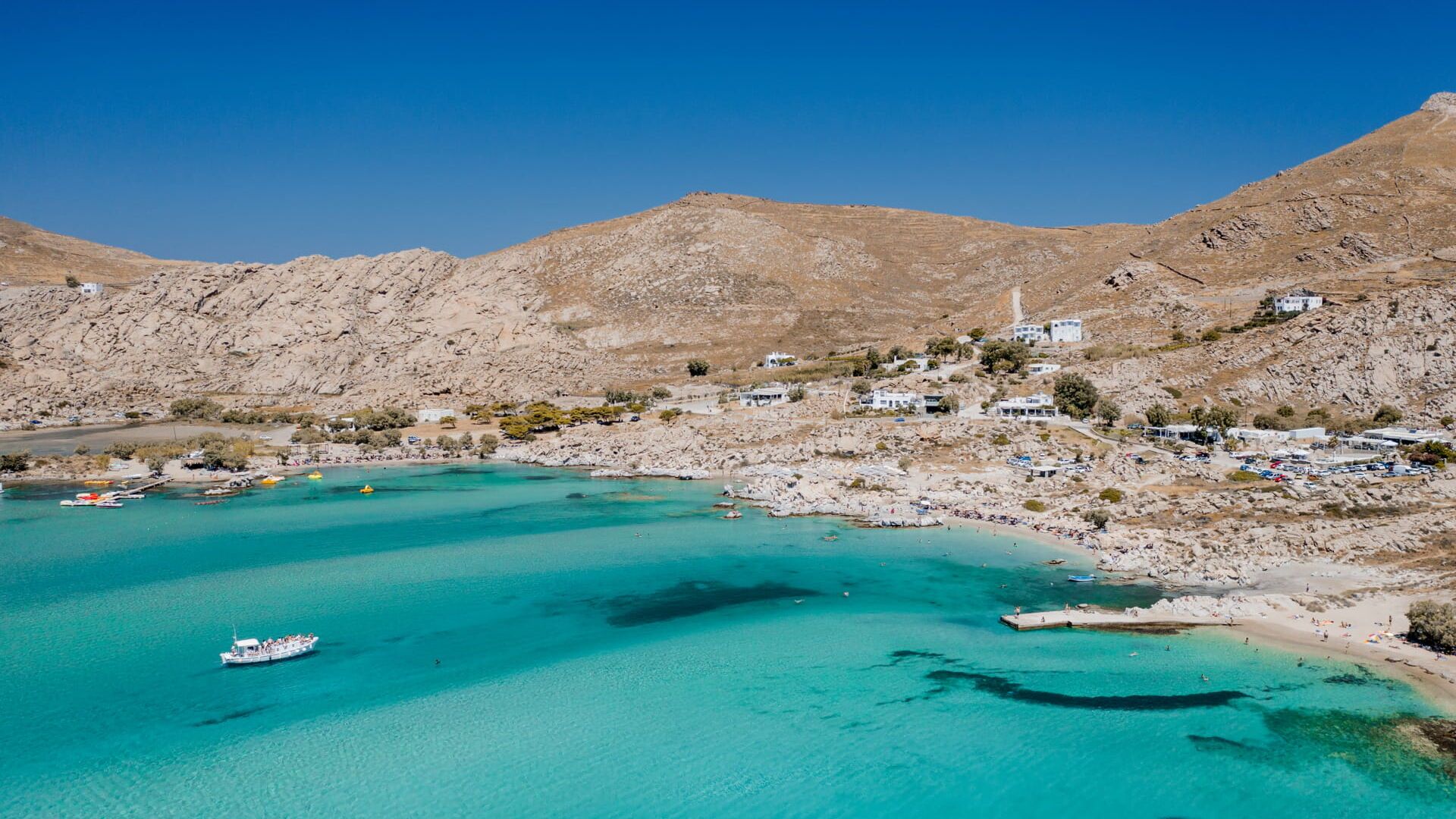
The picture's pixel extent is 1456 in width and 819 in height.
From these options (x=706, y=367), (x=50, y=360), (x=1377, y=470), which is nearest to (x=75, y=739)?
(x=1377, y=470)

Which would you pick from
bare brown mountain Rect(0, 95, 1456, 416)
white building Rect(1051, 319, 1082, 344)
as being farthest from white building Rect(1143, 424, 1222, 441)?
white building Rect(1051, 319, 1082, 344)

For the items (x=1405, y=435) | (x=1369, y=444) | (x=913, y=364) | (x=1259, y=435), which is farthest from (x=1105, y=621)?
(x=913, y=364)

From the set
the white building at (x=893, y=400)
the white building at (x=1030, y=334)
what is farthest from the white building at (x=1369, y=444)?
the white building at (x=1030, y=334)

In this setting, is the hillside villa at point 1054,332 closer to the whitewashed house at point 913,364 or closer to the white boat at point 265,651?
the whitewashed house at point 913,364

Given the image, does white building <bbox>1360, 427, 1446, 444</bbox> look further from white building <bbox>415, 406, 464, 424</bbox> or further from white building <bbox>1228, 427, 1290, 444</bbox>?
white building <bbox>415, 406, 464, 424</bbox>

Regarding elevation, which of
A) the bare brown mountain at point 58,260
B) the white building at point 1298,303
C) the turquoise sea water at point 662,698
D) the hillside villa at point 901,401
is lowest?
the turquoise sea water at point 662,698

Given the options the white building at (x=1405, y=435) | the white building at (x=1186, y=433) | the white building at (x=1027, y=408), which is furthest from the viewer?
the white building at (x=1027, y=408)

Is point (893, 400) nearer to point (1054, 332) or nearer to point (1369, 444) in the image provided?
point (1054, 332)
